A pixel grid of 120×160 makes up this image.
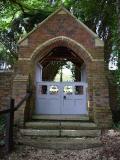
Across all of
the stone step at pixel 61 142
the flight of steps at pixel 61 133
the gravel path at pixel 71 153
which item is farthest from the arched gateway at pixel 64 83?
the gravel path at pixel 71 153

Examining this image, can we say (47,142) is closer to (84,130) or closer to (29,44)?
(84,130)

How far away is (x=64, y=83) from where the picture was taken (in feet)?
48.5

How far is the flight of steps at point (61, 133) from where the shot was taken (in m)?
10.9

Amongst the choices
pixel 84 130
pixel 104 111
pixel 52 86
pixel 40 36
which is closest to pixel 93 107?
pixel 104 111

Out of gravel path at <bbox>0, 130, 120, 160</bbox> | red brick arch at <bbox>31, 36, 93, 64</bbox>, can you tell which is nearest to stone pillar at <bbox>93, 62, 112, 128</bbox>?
red brick arch at <bbox>31, 36, 93, 64</bbox>

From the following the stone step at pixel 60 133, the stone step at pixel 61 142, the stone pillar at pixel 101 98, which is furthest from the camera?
the stone pillar at pixel 101 98

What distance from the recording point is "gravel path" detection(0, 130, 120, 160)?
9.52 metres

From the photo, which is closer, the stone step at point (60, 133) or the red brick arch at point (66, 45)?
the stone step at point (60, 133)

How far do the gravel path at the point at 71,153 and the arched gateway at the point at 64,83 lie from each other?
90.1 inches

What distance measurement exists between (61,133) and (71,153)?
1691 millimetres

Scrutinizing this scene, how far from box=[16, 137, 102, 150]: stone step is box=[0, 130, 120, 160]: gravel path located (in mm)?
311

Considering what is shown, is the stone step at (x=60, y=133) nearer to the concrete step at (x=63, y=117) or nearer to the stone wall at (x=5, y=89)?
the concrete step at (x=63, y=117)

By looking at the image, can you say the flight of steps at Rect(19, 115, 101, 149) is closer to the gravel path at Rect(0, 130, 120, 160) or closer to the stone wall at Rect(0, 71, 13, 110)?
the gravel path at Rect(0, 130, 120, 160)

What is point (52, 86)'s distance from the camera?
1491cm
